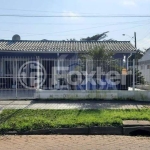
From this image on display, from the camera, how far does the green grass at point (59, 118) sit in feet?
24.9

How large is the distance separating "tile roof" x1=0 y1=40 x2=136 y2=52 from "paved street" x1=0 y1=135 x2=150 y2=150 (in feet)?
38.2

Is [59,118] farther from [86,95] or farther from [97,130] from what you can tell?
[86,95]

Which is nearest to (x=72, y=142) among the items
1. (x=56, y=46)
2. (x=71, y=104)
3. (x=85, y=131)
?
(x=85, y=131)

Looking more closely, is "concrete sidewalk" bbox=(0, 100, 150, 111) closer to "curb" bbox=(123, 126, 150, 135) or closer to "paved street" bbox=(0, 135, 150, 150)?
"curb" bbox=(123, 126, 150, 135)

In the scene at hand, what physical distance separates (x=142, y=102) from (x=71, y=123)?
5.57 m

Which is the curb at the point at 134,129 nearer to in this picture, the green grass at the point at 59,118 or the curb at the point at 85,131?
the curb at the point at 85,131

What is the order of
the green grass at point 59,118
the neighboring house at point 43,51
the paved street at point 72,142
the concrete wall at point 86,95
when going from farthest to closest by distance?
the neighboring house at point 43,51 < the concrete wall at point 86,95 < the green grass at point 59,118 < the paved street at point 72,142

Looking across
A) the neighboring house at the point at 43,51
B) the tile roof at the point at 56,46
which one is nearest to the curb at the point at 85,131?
the neighboring house at the point at 43,51

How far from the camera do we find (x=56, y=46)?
66.2 ft

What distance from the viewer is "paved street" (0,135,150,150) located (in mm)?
5945

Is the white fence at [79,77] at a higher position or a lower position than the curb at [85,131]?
higher

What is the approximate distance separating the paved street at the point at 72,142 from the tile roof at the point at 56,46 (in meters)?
11.6

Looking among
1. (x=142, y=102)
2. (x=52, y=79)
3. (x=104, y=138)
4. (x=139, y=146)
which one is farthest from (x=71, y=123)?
(x=52, y=79)

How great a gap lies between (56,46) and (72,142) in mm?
14386
